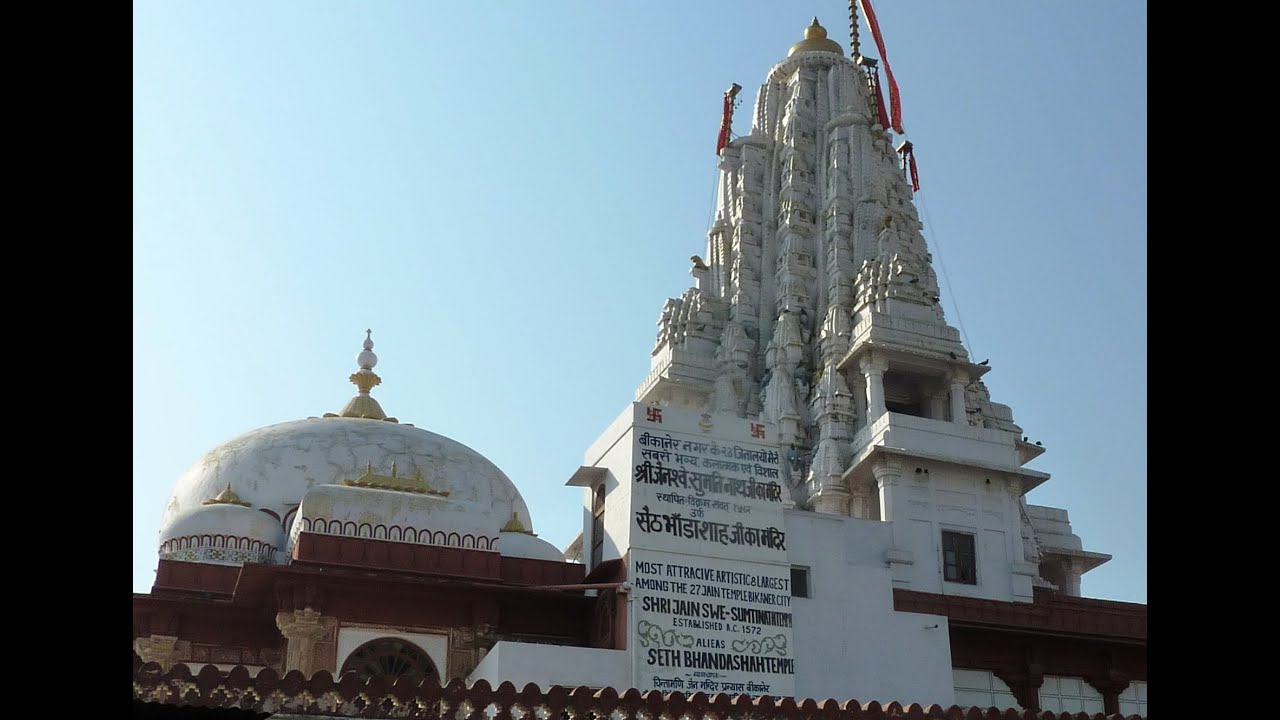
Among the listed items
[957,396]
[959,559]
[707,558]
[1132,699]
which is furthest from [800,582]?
[957,396]

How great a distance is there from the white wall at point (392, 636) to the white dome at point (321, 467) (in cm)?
521

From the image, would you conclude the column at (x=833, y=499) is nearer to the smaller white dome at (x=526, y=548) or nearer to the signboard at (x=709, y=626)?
the smaller white dome at (x=526, y=548)

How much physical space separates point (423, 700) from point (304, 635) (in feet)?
21.5

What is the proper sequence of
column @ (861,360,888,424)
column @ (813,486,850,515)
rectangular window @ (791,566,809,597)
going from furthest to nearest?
column @ (813,486,850,515) < column @ (861,360,888,424) < rectangular window @ (791,566,809,597)

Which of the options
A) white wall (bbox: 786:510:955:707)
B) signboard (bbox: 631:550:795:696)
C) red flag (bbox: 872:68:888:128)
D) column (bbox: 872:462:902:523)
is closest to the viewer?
signboard (bbox: 631:550:795:696)

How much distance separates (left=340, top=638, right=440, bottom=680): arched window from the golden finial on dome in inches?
386

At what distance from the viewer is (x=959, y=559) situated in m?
30.3

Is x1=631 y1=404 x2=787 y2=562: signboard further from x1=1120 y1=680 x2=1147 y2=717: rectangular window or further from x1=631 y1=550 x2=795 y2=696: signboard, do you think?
x1=1120 y1=680 x2=1147 y2=717: rectangular window

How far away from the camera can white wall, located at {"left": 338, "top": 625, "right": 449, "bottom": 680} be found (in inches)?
779

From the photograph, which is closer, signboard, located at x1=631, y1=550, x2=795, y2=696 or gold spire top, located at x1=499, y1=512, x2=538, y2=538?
signboard, located at x1=631, y1=550, x2=795, y2=696

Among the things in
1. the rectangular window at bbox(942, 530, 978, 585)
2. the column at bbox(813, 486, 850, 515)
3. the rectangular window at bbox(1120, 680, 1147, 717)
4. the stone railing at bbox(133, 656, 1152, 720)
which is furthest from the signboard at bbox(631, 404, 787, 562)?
the column at bbox(813, 486, 850, 515)

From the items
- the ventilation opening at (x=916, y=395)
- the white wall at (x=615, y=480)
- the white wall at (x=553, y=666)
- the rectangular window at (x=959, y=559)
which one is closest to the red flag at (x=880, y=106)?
the ventilation opening at (x=916, y=395)

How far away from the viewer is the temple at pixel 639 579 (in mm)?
19422
